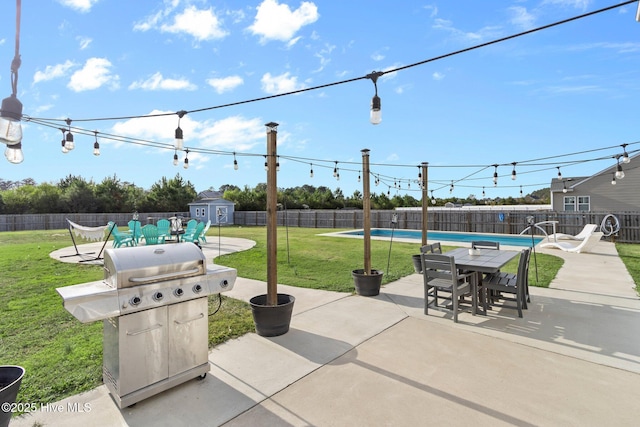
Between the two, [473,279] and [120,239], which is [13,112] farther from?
[120,239]

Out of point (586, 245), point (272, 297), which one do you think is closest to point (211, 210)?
point (586, 245)

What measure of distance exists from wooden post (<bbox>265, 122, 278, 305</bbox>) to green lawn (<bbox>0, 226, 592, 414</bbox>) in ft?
1.90

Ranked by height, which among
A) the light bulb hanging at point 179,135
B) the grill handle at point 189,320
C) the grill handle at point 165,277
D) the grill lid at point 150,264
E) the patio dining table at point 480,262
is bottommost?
the grill handle at point 189,320

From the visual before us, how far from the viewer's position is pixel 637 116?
9703mm

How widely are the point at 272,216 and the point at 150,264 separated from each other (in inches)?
57.8

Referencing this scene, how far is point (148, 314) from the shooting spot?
2.19 metres

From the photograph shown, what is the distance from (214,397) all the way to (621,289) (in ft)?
21.8

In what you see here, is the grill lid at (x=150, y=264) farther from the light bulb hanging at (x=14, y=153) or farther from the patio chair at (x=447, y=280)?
the patio chair at (x=447, y=280)

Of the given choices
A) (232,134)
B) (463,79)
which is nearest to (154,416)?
(463,79)

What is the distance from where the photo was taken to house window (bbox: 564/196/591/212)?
1664 cm

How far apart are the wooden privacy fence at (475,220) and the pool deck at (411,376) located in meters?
6.33

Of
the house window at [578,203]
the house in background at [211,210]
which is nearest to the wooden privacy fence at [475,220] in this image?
the house in background at [211,210]

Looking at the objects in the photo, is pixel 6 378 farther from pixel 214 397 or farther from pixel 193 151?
pixel 193 151

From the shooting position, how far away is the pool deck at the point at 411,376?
2027 mm
